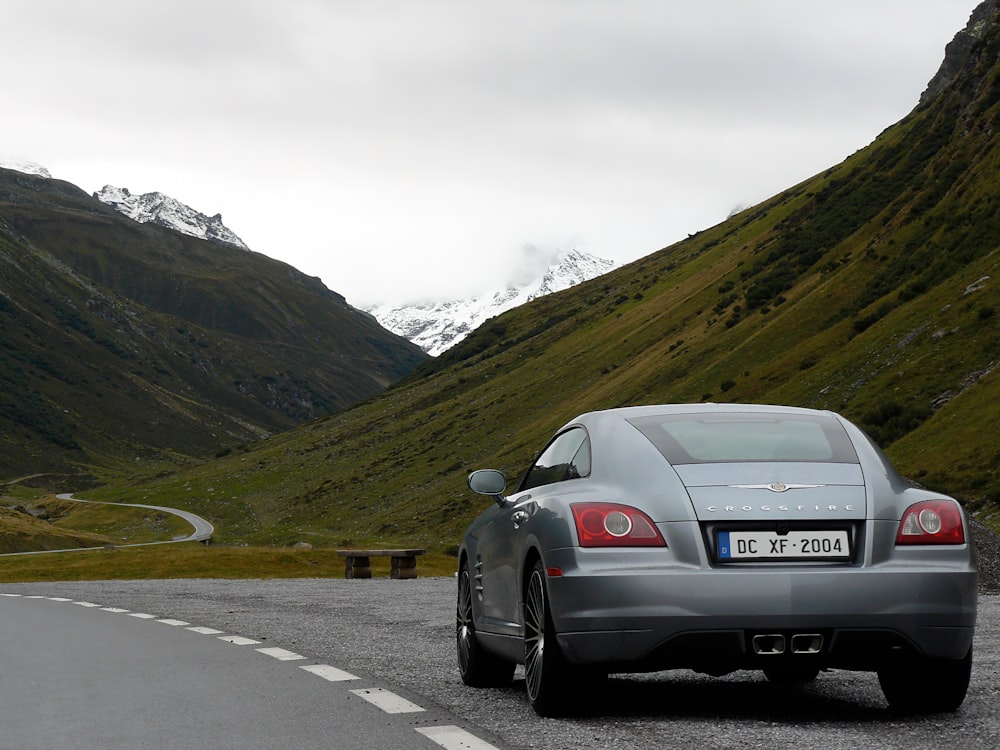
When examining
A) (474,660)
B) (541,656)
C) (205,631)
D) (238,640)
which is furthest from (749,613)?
(205,631)

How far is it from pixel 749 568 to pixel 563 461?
6.12 ft

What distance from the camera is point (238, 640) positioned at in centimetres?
1480

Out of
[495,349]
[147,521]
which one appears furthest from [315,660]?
[495,349]

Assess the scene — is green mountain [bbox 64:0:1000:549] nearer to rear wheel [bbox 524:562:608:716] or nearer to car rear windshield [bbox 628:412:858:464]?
car rear windshield [bbox 628:412:858:464]

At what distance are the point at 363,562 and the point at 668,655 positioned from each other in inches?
1222

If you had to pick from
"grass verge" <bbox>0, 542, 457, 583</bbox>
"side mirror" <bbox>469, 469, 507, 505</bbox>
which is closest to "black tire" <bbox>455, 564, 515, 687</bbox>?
"side mirror" <bbox>469, 469, 507, 505</bbox>

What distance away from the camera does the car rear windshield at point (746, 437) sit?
810cm

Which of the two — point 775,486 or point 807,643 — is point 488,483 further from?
point 807,643

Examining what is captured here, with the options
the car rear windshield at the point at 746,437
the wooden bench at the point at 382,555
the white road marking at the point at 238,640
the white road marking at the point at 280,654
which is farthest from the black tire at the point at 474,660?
the wooden bench at the point at 382,555

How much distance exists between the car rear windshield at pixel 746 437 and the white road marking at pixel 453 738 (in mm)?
1908

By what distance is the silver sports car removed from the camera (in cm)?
742

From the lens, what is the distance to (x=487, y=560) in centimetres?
990

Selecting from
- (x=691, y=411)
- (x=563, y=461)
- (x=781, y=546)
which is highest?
(x=691, y=411)

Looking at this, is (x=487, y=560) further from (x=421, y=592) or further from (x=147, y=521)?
(x=147, y=521)
